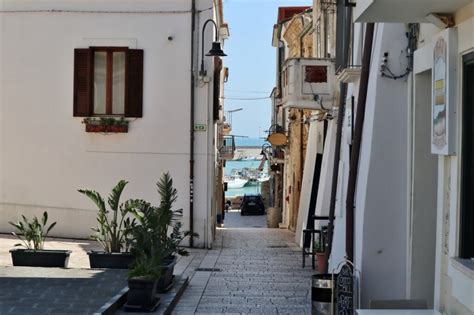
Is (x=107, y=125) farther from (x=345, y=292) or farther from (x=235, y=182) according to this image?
(x=235, y=182)

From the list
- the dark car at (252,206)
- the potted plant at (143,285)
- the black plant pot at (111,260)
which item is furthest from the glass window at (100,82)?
the dark car at (252,206)

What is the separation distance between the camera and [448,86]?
5.64m

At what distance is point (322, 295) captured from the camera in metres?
7.94

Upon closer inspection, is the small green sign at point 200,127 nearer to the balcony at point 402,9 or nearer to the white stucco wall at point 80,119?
the white stucco wall at point 80,119

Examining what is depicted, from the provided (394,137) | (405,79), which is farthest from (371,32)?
(394,137)

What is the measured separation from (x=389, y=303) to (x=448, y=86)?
80.5 inches

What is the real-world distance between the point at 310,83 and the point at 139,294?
6.81 m

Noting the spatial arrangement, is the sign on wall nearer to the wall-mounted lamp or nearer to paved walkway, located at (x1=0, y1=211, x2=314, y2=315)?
the wall-mounted lamp

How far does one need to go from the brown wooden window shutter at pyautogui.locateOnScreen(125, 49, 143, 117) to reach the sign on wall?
1171 cm

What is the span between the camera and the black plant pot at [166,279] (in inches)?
396

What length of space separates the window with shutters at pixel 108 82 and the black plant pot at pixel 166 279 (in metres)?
7.11

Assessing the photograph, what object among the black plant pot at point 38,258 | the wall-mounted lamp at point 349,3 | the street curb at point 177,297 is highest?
the wall-mounted lamp at point 349,3

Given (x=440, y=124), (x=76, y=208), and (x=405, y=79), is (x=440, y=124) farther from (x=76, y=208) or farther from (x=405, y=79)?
(x=76, y=208)

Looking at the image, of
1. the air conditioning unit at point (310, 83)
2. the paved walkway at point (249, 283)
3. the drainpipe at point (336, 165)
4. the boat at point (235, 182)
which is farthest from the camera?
the boat at point (235, 182)
